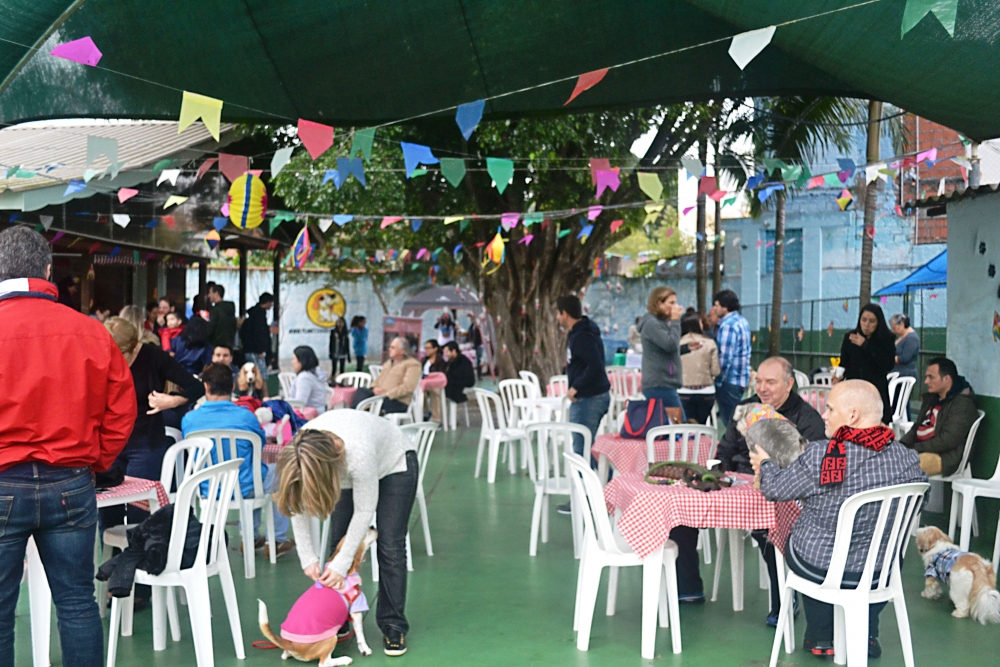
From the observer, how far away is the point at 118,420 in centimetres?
327

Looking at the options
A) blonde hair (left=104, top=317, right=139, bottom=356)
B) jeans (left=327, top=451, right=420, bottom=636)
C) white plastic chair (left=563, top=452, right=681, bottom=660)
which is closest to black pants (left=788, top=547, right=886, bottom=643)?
white plastic chair (left=563, top=452, right=681, bottom=660)

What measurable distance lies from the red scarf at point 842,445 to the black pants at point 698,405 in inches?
191

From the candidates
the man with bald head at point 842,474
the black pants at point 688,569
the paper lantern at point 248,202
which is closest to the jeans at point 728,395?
the black pants at point 688,569

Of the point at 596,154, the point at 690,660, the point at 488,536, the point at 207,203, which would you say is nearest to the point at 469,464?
the point at 488,536

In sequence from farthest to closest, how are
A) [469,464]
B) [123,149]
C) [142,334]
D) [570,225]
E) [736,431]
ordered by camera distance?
1. [570,225]
2. [123,149]
3. [469,464]
4. [142,334]
5. [736,431]

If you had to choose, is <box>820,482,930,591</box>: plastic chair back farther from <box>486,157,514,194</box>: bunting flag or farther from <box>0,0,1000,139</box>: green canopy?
<box>486,157,514,194</box>: bunting flag

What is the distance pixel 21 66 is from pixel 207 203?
9.91 meters

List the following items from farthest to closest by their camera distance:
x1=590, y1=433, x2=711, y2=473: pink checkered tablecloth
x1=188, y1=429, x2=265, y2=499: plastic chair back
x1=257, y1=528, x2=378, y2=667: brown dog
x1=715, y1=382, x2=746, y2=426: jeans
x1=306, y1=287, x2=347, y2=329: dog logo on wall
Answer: x1=306, y1=287, x2=347, y2=329: dog logo on wall, x1=715, y1=382, x2=746, y2=426: jeans, x1=590, y1=433, x2=711, y2=473: pink checkered tablecloth, x1=188, y1=429, x2=265, y2=499: plastic chair back, x1=257, y1=528, x2=378, y2=667: brown dog

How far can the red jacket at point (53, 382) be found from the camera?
3043mm

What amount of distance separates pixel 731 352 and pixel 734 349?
0.19 ft

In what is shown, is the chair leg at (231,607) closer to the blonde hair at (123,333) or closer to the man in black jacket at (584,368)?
the blonde hair at (123,333)

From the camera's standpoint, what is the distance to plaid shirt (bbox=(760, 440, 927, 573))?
3857mm

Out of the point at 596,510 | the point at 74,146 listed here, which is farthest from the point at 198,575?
the point at 74,146

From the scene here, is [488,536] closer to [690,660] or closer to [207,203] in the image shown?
[690,660]
